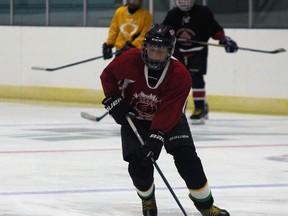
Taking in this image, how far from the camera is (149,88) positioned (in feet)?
16.3

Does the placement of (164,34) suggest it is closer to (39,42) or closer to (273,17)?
(273,17)

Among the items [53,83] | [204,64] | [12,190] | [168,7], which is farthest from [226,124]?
[12,190]

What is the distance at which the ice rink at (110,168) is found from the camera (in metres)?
5.58

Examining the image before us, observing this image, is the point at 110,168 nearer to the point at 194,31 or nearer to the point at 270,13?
the point at 194,31

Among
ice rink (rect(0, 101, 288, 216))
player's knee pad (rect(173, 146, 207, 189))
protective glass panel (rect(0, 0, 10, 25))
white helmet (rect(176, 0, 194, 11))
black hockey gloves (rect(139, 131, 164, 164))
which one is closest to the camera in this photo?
black hockey gloves (rect(139, 131, 164, 164))

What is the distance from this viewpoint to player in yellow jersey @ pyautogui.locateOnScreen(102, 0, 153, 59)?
10.5 meters

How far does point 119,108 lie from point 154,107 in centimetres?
16

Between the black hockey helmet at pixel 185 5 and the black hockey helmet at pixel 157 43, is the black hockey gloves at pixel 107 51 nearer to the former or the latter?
the black hockey helmet at pixel 185 5

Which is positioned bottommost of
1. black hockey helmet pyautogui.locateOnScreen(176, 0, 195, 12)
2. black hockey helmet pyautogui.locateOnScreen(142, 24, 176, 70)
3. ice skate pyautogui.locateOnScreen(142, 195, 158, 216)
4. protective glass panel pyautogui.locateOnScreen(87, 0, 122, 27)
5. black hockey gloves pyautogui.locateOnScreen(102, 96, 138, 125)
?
protective glass panel pyautogui.locateOnScreen(87, 0, 122, 27)

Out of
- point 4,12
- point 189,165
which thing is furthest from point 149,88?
point 4,12

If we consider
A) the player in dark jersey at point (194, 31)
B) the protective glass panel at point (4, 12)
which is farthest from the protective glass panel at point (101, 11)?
the player in dark jersey at point (194, 31)

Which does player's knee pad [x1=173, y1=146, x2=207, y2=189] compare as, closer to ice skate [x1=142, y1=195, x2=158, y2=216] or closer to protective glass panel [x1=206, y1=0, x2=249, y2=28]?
ice skate [x1=142, y1=195, x2=158, y2=216]

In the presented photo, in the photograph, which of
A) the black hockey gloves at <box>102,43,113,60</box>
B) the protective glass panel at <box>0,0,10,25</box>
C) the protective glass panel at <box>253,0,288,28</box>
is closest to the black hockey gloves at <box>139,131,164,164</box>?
the black hockey gloves at <box>102,43,113,60</box>

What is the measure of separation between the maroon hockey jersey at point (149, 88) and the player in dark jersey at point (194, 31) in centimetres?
537
